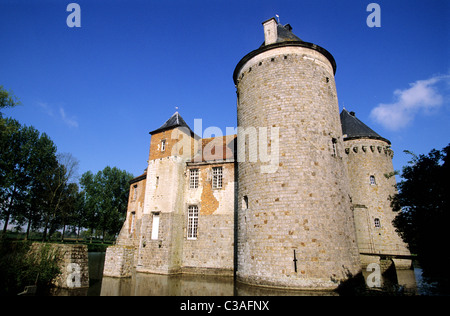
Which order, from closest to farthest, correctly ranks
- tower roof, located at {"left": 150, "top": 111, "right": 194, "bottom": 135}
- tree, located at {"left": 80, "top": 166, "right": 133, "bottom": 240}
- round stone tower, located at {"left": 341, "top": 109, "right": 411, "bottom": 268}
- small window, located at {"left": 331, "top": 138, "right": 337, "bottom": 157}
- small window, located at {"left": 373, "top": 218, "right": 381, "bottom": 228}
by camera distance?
small window, located at {"left": 331, "top": 138, "right": 337, "bottom": 157}
tower roof, located at {"left": 150, "top": 111, "right": 194, "bottom": 135}
round stone tower, located at {"left": 341, "top": 109, "right": 411, "bottom": 268}
small window, located at {"left": 373, "top": 218, "right": 381, "bottom": 228}
tree, located at {"left": 80, "top": 166, "right": 133, "bottom": 240}

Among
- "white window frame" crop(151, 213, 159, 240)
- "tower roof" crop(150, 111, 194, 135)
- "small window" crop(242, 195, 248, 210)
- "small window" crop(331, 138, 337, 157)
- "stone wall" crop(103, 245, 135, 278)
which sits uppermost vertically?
"tower roof" crop(150, 111, 194, 135)

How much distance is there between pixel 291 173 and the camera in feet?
37.7

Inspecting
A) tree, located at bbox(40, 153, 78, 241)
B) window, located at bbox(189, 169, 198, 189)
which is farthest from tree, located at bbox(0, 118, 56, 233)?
window, located at bbox(189, 169, 198, 189)

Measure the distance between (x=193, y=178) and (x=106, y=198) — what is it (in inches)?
989

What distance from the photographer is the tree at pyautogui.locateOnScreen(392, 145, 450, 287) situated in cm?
880

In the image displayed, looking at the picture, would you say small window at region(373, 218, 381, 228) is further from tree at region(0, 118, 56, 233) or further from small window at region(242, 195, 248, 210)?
tree at region(0, 118, 56, 233)

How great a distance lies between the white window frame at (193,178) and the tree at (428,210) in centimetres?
1194

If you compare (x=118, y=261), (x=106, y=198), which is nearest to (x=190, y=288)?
(x=118, y=261)

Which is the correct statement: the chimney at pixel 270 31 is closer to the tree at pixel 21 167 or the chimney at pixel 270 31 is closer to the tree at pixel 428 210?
the tree at pixel 428 210

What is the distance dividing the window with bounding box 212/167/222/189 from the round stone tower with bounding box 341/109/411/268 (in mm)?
9377

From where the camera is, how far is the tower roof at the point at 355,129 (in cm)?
2068

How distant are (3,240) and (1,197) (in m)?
23.4

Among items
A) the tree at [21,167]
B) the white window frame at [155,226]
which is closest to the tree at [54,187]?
the tree at [21,167]

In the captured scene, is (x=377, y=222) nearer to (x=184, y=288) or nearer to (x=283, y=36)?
(x=283, y=36)
